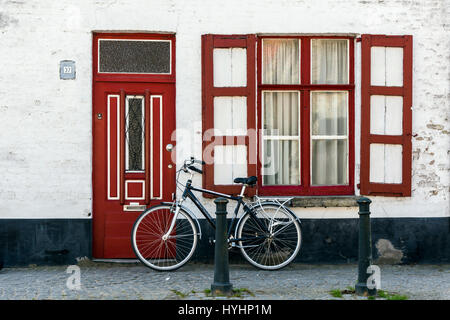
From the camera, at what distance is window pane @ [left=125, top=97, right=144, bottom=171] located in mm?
7641

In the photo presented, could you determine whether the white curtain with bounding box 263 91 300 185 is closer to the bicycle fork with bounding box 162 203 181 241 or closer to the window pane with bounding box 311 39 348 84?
the window pane with bounding box 311 39 348 84

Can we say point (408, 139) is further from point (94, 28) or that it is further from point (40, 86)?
point (40, 86)

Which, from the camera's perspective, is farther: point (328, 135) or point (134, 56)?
point (328, 135)

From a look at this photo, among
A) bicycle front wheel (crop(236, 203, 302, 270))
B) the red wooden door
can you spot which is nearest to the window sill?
bicycle front wheel (crop(236, 203, 302, 270))

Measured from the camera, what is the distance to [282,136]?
25.5 feet

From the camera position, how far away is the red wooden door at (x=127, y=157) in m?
7.57

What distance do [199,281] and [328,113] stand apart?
9.32 ft

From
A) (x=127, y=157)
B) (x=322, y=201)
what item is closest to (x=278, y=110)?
(x=322, y=201)

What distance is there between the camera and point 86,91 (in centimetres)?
743

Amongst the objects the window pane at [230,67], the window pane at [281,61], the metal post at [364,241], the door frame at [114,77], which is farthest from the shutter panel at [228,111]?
the metal post at [364,241]

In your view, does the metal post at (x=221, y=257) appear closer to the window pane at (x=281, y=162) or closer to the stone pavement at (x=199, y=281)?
the stone pavement at (x=199, y=281)

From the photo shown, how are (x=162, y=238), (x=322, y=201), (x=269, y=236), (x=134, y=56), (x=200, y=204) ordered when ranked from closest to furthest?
(x=162, y=238) → (x=269, y=236) → (x=200, y=204) → (x=322, y=201) → (x=134, y=56)

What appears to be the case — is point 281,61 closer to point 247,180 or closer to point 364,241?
point 247,180

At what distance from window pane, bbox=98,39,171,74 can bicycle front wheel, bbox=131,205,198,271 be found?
186 centimetres
